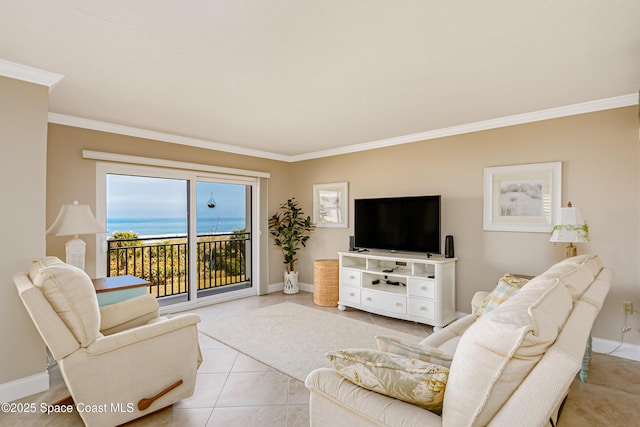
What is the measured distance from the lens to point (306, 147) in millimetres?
5195

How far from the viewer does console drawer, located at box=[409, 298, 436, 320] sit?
381 cm

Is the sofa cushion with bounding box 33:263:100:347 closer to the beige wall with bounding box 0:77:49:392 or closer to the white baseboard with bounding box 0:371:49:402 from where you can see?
the beige wall with bounding box 0:77:49:392

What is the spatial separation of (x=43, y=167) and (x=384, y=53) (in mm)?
2688

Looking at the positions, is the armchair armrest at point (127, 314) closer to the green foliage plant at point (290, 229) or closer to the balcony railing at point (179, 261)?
the balcony railing at point (179, 261)

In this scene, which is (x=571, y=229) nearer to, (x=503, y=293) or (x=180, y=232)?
(x=503, y=293)

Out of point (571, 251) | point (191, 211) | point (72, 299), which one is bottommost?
point (72, 299)

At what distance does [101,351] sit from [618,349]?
4208mm

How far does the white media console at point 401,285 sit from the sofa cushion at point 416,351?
2.45 meters

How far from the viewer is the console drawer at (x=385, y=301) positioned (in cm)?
405

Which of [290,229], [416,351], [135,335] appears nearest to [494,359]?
[416,351]

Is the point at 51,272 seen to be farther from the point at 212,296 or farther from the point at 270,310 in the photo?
the point at 212,296

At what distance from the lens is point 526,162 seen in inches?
141

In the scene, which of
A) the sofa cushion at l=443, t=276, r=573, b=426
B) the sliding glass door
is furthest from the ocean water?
the sofa cushion at l=443, t=276, r=573, b=426

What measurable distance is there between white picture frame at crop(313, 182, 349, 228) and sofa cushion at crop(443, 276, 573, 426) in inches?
166
